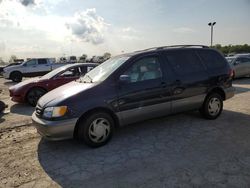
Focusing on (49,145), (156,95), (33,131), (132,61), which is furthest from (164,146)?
(33,131)

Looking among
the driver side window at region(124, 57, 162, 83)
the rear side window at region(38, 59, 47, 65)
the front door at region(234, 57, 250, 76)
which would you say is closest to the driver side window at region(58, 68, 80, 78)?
the driver side window at region(124, 57, 162, 83)

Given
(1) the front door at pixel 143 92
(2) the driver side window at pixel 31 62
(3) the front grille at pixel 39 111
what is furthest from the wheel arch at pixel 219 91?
(2) the driver side window at pixel 31 62

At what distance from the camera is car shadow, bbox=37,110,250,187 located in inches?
129

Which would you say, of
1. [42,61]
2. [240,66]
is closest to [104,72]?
[240,66]

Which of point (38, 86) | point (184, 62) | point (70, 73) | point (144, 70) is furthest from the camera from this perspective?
point (70, 73)

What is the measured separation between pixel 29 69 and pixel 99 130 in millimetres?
16235

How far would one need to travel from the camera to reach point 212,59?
5.70 metres

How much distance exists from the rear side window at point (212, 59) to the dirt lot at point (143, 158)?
4.38ft

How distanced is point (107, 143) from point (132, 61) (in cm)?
166

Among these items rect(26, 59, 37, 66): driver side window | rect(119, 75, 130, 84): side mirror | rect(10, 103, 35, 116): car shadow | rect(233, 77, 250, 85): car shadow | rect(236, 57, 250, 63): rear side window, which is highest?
rect(26, 59, 37, 66): driver side window

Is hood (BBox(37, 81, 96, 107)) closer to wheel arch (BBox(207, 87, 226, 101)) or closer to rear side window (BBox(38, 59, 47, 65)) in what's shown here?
wheel arch (BBox(207, 87, 226, 101))

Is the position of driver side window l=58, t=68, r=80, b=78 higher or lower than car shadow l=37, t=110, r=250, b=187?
higher

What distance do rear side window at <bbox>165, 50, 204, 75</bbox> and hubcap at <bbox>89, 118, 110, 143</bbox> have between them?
194 cm

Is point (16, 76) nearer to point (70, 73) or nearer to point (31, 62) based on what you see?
point (31, 62)
